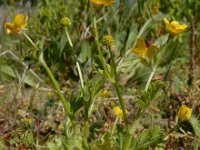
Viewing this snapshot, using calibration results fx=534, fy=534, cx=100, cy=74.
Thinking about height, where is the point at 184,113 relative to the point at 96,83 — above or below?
below

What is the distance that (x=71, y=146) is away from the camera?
5.15ft

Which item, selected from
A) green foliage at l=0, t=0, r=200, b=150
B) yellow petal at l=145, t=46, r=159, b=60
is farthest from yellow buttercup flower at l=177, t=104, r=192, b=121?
yellow petal at l=145, t=46, r=159, b=60

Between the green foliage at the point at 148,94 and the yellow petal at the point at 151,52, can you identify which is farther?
the yellow petal at the point at 151,52

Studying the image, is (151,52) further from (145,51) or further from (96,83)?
(96,83)

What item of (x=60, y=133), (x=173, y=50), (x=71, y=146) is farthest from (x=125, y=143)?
(x=173, y=50)

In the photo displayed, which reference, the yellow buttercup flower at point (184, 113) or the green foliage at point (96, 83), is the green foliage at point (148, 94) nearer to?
the green foliage at point (96, 83)

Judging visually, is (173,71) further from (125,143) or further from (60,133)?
(125,143)

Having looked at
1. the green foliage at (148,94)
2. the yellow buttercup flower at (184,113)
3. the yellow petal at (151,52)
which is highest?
the yellow petal at (151,52)

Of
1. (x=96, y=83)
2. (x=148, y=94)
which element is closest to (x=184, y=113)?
(x=148, y=94)

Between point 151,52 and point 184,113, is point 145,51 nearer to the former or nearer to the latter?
point 151,52

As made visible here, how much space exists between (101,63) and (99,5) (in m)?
0.17

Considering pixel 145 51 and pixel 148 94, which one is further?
pixel 145 51

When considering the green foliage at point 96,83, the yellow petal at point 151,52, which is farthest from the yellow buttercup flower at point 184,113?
the yellow petal at point 151,52

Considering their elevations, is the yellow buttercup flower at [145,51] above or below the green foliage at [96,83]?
above
